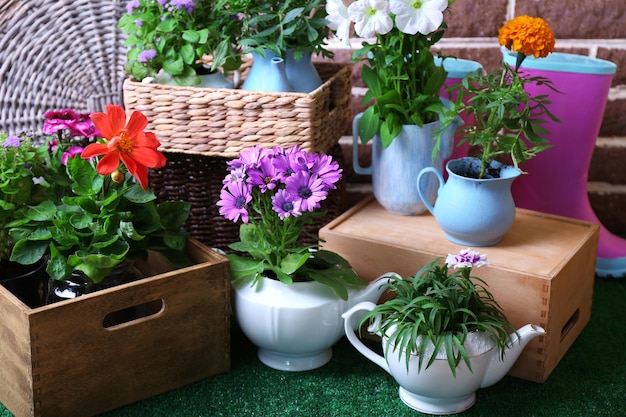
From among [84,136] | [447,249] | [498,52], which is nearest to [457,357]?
[447,249]

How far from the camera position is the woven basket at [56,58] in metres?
1.62

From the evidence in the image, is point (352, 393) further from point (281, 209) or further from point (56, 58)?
point (56, 58)

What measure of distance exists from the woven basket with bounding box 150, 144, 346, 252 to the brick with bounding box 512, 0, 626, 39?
540 millimetres

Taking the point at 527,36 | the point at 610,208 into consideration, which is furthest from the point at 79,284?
the point at 610,208

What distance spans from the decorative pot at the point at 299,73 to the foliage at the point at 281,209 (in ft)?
0.68

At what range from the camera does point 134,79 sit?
4.84ft

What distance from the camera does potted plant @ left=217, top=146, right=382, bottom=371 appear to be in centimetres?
118

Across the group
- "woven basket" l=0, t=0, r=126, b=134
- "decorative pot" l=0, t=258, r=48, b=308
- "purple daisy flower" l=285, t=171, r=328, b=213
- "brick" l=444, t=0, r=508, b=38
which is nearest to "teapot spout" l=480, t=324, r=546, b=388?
"purple daisy flower" l=285, t=171, r=328, b=213

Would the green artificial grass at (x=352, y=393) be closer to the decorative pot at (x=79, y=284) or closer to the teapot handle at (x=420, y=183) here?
the decorative pot at (x=79, y=284)

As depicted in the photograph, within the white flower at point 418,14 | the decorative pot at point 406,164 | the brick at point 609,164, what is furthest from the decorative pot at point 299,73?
the brick at point 609,164

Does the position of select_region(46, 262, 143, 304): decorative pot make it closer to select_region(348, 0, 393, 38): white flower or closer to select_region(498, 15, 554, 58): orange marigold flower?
select_region(348, 0, 393, 38): white flower

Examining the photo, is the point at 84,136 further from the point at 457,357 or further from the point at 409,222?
the point at 457,357

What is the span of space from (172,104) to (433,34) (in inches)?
17.7

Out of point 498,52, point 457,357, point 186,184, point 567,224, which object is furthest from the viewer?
point 498,52
